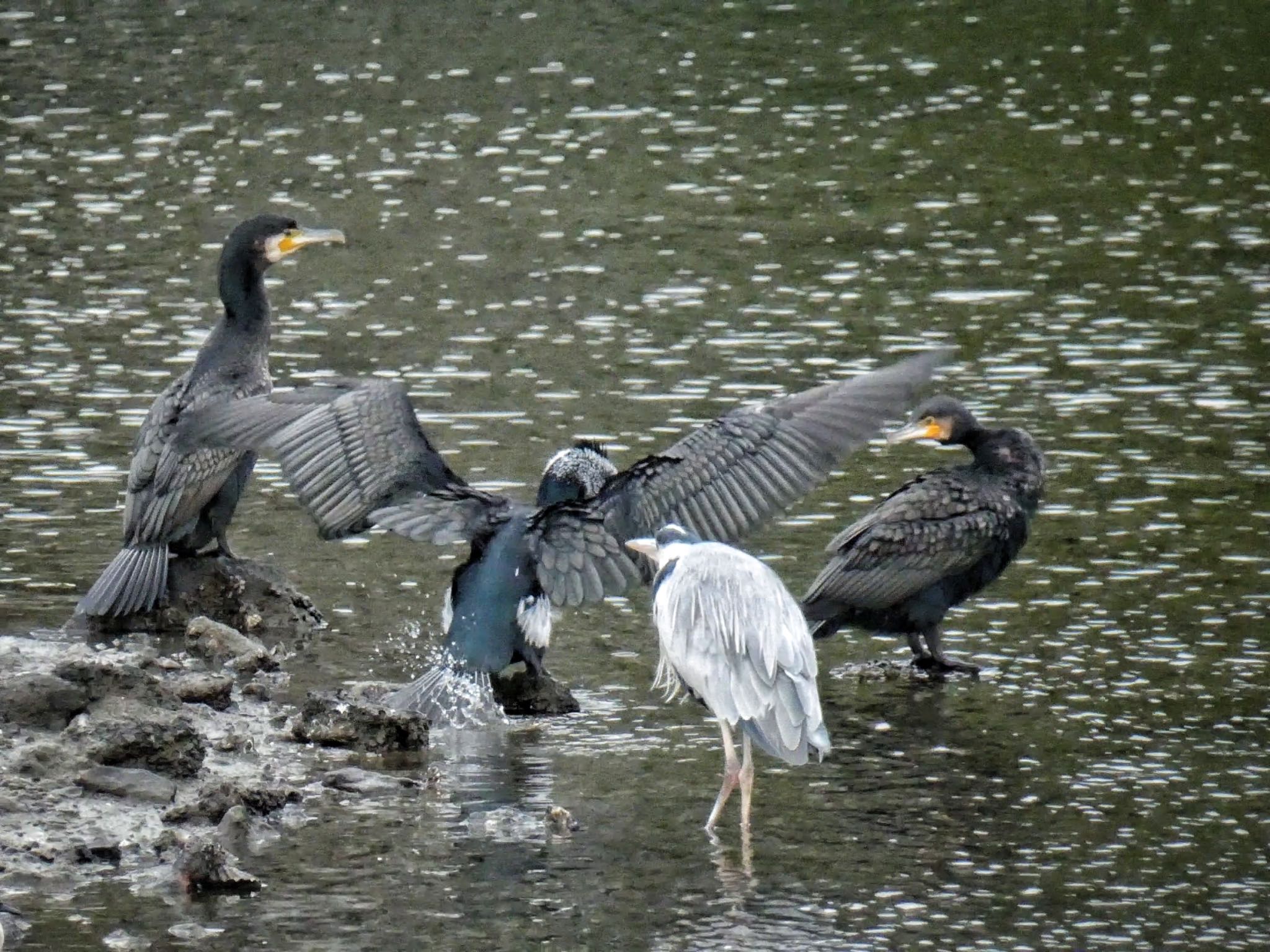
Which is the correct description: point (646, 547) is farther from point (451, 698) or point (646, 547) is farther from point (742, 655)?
point (451, 698)

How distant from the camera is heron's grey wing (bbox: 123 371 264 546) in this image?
12.3 metres

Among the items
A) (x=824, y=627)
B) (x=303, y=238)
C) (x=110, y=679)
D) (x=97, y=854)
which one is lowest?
(x=824, y=627)

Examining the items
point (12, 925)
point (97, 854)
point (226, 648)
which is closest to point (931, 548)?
point (226, 648)

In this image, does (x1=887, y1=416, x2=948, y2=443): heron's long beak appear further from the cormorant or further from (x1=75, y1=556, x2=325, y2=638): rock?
(x1=75, y1=556, x2=325, y2=638): rock

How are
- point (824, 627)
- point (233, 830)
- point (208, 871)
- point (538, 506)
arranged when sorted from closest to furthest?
point (208, 871)
point (233, 830)
point (538, 506)
point (824, 627)

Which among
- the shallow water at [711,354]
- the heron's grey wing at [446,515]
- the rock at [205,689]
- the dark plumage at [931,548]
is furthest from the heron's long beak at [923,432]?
the rock at [205,689]

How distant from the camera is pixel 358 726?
34.2 feet

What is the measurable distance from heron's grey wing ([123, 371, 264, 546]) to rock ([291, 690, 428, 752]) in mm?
2100

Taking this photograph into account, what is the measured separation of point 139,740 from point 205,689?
3.41 feet

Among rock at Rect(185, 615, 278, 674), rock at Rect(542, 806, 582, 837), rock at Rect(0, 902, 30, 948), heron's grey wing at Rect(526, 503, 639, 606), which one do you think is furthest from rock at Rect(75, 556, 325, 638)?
rock at Rect(0, 902, 30, 948)

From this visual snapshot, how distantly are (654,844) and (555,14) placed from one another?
79.9 feet

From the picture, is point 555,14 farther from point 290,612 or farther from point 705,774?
point 705,774

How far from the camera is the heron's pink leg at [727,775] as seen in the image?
31.1ft

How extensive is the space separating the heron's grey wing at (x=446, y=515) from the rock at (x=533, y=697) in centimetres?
68
